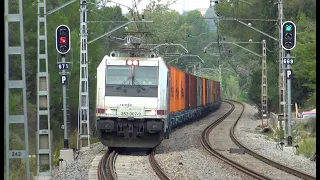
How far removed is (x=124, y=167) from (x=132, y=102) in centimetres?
297

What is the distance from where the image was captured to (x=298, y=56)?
26.0 metres

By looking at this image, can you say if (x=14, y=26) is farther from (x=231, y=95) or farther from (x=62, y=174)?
(x=231, y=95)

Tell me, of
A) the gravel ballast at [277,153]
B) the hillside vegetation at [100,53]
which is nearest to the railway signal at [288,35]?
the hillside vegetation at [100,53]

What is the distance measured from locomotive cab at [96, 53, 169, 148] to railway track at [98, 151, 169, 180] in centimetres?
61

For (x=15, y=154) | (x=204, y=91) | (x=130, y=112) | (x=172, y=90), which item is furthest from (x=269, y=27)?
(x=15, y=154)

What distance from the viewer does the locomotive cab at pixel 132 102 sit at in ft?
66.8

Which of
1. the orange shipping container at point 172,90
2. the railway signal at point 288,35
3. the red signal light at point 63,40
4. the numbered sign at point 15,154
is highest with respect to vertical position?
the railway signal at point 288,35

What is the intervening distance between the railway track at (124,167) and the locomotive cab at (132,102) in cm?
61

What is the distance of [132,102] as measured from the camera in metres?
20.4

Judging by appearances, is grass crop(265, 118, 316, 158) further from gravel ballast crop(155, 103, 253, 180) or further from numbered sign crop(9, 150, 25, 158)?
numbered sign crop(9, 150, 25, 158)

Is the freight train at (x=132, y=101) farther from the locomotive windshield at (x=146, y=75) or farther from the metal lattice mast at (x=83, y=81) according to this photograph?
the metal lattice mast at (x=83, y=81)

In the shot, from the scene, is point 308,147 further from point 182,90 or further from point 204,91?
point 204,91

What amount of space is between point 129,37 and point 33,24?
50.9ft

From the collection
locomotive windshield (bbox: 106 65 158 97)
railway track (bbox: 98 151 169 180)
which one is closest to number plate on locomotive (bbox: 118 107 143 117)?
locomotive windshield (bbox: 106 65 158 97)
